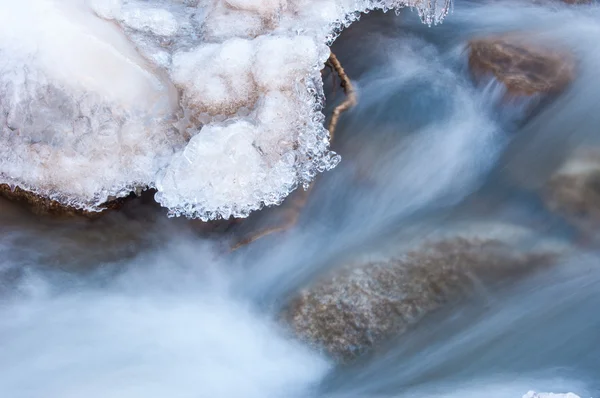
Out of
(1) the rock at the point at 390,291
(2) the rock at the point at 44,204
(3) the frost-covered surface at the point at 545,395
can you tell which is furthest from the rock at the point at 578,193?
(2) the rock at the point at 44,204

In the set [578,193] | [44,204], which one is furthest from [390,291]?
[44,204]

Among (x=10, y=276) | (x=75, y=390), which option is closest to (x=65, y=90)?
(x=10, y=276)

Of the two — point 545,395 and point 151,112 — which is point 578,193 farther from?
point 151,112

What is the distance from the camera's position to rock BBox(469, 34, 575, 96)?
3.70 meters

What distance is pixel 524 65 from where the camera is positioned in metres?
3.75

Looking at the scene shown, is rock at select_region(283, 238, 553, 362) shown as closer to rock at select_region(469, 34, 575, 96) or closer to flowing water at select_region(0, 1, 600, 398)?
flowing water at select_region(0, 1, 600, 398)

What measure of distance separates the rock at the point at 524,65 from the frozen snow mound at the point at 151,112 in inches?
47.3

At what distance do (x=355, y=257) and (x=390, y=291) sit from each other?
298mm

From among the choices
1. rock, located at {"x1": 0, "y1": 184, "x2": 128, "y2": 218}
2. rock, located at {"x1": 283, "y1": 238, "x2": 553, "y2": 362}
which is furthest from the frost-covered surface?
rock, located at {"x1": 0, "y1": 184, "x2": 128, "y2": 218}

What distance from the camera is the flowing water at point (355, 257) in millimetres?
2916

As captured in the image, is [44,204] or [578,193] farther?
[44,204]

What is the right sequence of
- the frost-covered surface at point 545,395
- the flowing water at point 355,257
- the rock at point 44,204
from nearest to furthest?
the frost-covered surface at point 545,395 < the flowing water at point 355,257 < the rock at point 44,204

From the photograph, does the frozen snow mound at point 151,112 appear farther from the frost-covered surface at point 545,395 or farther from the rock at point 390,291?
the frost-covered surface at point 545,395

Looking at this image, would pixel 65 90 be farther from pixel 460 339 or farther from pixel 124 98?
pixel 460 339
